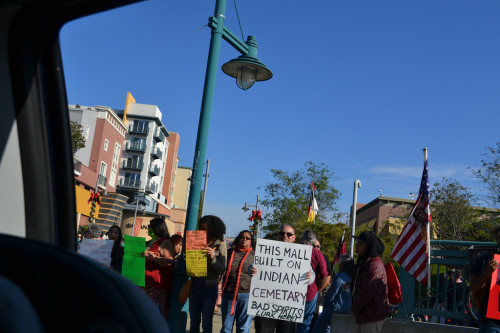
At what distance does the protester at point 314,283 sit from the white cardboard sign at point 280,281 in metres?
0.34

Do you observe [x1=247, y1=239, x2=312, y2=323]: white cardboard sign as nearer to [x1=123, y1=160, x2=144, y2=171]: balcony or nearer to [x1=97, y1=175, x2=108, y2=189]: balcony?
[x1=97, y1=175, x2=108, y2=189]: balcony

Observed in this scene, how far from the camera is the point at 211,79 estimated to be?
7.65 m

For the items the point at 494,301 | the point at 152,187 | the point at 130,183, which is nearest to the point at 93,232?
the point at 494,301

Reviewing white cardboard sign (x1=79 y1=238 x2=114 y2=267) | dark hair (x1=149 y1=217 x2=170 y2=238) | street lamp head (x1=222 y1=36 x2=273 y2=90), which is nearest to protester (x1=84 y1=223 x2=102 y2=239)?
white cardboard sign (x1=79 y1=238 x2=114 y2=267)

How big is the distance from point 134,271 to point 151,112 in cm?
9244

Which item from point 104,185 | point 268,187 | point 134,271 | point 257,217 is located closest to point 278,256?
point 134,271

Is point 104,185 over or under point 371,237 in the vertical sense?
over

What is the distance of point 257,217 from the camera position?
17234 millimetres

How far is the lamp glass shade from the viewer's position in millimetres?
8359

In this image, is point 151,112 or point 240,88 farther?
point 151,112

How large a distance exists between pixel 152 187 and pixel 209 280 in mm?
96873

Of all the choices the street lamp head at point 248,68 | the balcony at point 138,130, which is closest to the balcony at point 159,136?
the balcony at point 138,130

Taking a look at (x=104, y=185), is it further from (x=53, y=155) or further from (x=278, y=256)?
(x=53, y=155)

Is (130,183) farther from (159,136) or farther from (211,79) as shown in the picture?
(211,79)
